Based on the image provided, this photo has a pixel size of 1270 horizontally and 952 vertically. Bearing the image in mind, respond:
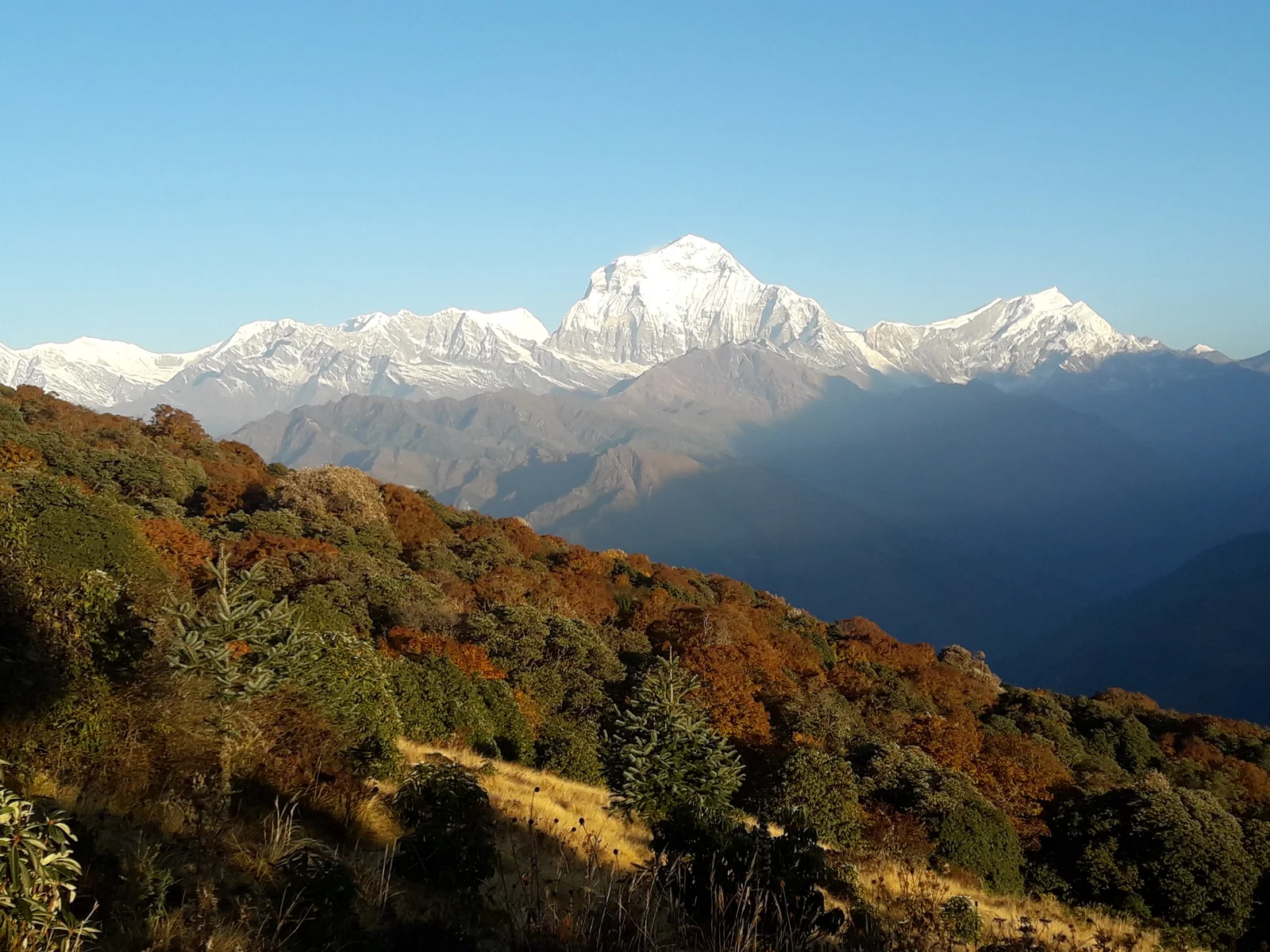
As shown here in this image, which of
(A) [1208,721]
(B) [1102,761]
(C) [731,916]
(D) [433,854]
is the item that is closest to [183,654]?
(D) [433,854]

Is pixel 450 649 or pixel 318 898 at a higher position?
pixel 318 898

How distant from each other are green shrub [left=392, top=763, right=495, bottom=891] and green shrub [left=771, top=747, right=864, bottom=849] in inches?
471

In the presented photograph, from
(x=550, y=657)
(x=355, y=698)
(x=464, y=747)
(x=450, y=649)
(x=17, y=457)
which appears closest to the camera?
(x=355, y=698)

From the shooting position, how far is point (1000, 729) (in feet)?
126

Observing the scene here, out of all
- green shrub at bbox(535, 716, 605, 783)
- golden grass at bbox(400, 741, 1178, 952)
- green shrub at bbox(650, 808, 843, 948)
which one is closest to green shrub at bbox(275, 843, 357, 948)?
golden grass at bbox(400, 741, 1178, 952)

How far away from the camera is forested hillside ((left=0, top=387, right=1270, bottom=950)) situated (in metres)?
7.02

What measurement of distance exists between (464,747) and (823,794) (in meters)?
9.29

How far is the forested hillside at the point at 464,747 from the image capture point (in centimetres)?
702

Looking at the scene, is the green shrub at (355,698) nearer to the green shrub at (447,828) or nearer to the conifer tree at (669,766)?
the green shrub at (447,828)

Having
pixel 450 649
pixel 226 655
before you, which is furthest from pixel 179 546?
pixel 226 655

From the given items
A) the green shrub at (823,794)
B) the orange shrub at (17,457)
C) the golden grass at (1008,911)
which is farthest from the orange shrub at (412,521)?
the golden grass at (1008,911)

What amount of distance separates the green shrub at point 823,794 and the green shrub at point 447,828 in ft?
39.2

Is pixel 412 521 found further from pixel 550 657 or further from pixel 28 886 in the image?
pixel 28 886

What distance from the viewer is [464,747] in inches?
717
